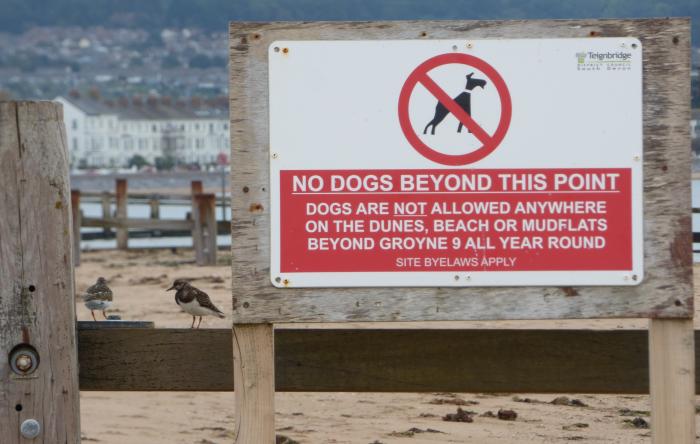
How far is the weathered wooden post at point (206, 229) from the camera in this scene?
2281 cm

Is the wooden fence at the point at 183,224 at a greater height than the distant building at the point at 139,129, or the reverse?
the distant building at the point at 139,129

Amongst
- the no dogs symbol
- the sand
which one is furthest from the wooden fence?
the no dogs symbol

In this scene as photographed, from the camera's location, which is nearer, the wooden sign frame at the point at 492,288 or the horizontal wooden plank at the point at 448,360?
the wooden sign frame at the point at 492,288

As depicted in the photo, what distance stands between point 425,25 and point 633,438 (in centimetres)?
A: 425

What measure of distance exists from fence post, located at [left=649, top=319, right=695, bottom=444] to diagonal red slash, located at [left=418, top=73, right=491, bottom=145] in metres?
0.79

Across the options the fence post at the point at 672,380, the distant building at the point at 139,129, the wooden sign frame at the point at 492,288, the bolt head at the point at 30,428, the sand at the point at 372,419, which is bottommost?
the sand at the point at 372,419

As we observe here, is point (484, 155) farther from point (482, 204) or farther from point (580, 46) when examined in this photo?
point (580, 46)

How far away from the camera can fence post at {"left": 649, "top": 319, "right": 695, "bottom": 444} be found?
4270 mm

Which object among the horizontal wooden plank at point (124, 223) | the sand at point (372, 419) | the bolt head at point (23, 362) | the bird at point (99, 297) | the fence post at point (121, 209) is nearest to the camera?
the bolt head at point (23, 362)

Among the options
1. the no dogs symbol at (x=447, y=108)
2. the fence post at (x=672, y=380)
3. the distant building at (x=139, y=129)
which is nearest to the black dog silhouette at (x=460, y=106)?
the no dogs symbol at (x=447, y=108)

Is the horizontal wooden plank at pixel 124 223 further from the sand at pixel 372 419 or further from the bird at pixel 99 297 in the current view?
the sand at pixel 372 419

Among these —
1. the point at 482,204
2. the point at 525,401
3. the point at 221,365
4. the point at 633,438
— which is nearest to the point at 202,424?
the point at 525,401

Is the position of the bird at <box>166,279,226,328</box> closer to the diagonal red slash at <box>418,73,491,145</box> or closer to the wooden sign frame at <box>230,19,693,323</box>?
the wooden sign frame at <box>230,19,693,323</box>

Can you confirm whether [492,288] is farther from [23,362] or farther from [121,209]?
[121,209]
